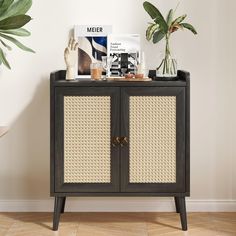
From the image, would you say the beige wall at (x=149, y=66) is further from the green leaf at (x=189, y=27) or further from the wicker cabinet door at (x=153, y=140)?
the wicker cabinet door at (x=153, y=140)

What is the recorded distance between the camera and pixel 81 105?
14.3ft

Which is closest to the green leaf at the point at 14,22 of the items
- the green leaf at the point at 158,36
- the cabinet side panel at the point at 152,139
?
the cabinet side panel at the point at 152,139

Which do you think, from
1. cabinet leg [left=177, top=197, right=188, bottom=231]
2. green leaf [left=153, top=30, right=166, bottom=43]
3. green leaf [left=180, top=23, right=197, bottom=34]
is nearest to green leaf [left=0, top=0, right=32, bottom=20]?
green leaf [left=153, top=30, right=166, bottom=43]

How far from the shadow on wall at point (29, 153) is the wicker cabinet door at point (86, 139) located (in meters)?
0.57

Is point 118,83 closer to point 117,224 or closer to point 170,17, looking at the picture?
point 170,17

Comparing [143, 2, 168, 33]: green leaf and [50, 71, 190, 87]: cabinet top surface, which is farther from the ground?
[143, 2, 168, 33]: green leaf

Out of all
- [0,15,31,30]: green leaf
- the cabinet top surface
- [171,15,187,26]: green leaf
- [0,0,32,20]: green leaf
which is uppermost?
[0,0,32,20]: green leaf

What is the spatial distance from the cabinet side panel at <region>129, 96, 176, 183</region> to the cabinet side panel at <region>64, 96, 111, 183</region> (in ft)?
0.58

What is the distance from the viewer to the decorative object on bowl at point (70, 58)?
449 centimetres

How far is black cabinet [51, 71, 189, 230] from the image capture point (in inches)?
171

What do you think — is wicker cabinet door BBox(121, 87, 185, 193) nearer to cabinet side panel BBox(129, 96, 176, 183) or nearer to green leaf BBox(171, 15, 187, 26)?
cabinet side panel BBox(129, 96, 176, 183)

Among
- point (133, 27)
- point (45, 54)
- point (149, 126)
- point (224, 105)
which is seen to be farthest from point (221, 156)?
point (45, 54)

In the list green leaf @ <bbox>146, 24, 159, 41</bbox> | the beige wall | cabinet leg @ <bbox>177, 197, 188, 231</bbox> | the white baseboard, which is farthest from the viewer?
the white baseboard

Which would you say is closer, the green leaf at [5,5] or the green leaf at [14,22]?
the green leaf at [14,22]
